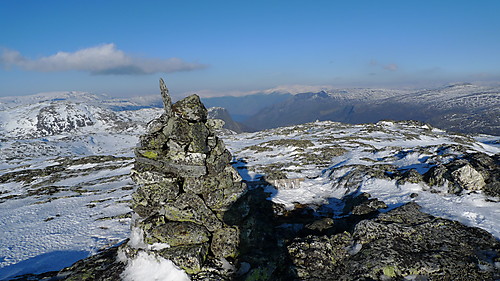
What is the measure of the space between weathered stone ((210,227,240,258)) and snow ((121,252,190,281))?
2.70 meters

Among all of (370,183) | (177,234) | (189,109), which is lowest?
(370,183)

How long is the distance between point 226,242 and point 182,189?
5.05 meters

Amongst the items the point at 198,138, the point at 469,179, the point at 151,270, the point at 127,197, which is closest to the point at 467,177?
the point at 469,179

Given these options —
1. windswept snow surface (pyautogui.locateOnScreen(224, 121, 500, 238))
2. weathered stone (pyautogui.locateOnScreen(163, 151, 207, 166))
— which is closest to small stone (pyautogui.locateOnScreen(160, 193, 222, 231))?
weathered stone (pyautogui.locateOnScreen(163, 151, 207, 166))

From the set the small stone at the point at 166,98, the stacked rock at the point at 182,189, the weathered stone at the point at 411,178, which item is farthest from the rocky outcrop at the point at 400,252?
the small stone at the point at 166,98

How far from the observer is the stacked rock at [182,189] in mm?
17109

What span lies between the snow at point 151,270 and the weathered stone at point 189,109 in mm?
9872

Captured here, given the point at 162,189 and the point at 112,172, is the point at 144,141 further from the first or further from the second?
the point at 112,172

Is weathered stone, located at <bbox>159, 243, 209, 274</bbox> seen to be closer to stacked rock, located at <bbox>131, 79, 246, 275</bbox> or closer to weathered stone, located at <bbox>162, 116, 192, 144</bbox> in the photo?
stacked rock, located at <bbox>131, 79, 246, 275</bbox>

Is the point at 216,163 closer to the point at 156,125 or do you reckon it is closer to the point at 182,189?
the point at 182,189

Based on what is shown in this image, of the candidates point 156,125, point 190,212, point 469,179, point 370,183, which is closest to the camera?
point 190,212

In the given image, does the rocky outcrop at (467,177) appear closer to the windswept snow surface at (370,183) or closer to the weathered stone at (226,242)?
the windswept snow surface at (370,183)

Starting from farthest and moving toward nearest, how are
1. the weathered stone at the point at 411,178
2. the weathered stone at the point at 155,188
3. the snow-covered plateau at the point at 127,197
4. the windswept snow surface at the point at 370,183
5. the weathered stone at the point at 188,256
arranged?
the weathered stone at the point at 411,178 → the snow-covered plateau at the point at 127,197 → the windswept snow surface at the point at 370,183 → the weathered stone at the point at 155,188 → the weathered stone at the point at 188,256

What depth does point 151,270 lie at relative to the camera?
51.8 feet
